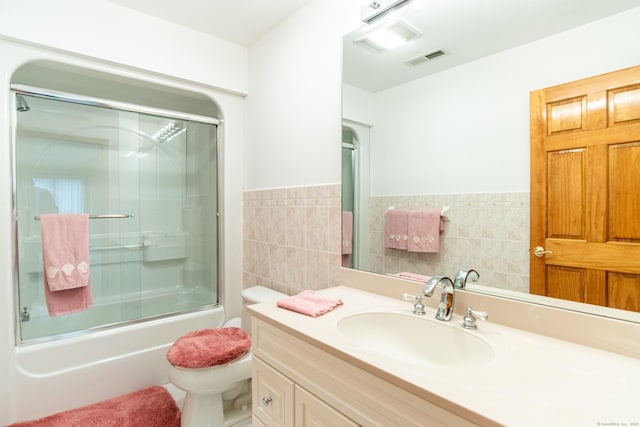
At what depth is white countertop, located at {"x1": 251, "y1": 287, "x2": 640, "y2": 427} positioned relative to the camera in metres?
0.54

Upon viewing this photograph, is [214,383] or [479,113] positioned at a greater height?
[479,113]

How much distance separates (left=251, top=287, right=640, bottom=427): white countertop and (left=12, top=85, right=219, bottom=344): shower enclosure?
70.9 inches

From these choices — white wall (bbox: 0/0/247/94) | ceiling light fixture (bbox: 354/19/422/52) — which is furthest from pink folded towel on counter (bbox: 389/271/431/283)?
white wall (bbox: 0/0/247/94)

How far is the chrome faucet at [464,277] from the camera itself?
1056 mm

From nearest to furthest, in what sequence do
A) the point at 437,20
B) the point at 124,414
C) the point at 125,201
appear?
the point at 437,20 → the point at 124,414 → the point at 125,201

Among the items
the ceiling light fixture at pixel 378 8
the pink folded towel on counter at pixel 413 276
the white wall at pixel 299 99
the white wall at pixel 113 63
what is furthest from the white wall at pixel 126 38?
the pink folded towel on counter at pixel 413 276

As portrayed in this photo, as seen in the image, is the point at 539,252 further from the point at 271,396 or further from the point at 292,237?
the point at 292,237

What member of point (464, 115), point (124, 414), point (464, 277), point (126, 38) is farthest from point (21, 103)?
point (464, 277)

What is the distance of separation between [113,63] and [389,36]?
152 cm

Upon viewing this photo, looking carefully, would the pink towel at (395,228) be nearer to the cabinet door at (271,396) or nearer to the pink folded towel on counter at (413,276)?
the pink folded towel on counter at (413,276)

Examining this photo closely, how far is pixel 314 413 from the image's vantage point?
896 mm

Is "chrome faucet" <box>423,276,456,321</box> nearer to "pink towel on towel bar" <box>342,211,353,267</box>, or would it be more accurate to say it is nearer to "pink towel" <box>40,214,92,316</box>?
"pink towel on towel bar" <box>342,211,353,267</box>

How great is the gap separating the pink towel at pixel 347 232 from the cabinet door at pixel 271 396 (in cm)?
64

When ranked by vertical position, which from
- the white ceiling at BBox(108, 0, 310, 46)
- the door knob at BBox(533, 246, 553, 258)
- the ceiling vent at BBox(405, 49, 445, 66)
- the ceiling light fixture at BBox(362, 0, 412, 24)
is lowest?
the door knob at BBox(533, 246, 553, 258)
